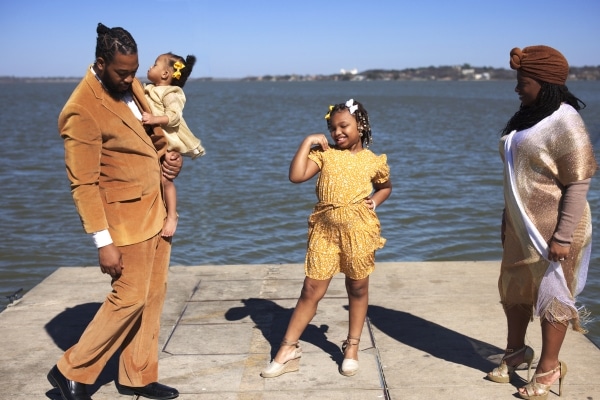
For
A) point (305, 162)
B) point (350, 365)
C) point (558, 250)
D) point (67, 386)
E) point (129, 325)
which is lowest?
point (350, 365)

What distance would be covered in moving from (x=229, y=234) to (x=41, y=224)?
3.08 metres

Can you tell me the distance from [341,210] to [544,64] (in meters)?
1.33

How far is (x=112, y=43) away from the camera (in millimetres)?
3895

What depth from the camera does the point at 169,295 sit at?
638 centimetres

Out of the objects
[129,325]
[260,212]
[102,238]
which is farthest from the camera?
[260,212]

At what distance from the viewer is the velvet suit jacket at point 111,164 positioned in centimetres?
395

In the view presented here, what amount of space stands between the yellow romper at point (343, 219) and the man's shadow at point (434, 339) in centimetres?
84

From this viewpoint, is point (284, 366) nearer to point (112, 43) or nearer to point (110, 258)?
point (110, 258)

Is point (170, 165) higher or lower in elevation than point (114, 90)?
lower

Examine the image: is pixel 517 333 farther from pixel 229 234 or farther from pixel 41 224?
pixel 41 224

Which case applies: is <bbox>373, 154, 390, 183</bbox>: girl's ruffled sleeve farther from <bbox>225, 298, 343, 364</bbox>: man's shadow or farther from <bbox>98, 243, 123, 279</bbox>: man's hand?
<bbox>98, 243, 123, 279</bbox>: man's hand

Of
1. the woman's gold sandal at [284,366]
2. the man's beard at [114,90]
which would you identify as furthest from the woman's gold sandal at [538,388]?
the man's beard at [114,90]

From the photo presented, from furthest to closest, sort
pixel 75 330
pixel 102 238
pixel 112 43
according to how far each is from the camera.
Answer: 1. pixel 75 330
2. pixel 102 238
3. pixel 112 43

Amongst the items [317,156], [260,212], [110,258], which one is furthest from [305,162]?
[260,212]
